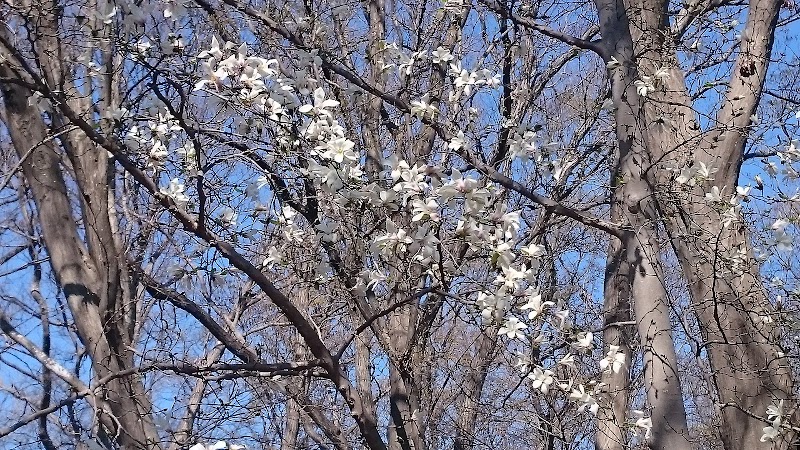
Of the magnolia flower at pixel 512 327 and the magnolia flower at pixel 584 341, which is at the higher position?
the magnolia flower at pixel 584 341

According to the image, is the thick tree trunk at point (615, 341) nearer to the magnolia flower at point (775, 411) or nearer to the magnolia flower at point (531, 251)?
the magnolia flower at point (775, 411)

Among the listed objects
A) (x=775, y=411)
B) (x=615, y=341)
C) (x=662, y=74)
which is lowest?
(x=775, y=411)

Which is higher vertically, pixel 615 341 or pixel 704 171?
pixel 615 341

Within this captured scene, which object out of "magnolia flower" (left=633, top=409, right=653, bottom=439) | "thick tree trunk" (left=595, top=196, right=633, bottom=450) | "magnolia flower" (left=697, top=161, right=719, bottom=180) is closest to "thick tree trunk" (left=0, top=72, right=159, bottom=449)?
"magnolia flower" (left=633, top=409, right=653, bottom=439)

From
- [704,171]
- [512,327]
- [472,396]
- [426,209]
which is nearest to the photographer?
[426,209]

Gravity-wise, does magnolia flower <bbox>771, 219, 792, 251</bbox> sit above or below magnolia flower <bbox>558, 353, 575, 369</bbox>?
above

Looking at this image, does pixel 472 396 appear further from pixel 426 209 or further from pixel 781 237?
pixel 426 209

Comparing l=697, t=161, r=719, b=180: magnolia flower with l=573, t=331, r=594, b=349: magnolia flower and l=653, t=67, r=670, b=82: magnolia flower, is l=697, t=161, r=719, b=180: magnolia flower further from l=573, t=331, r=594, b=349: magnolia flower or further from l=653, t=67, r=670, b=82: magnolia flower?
l=573, t=331, r=594, b=349: magnolia flower

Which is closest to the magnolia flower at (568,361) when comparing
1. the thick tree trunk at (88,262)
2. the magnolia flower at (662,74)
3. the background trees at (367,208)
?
the background trees at (367,208)

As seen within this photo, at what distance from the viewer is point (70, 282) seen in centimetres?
367

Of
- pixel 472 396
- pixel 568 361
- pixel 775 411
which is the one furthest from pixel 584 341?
pixel 472 396

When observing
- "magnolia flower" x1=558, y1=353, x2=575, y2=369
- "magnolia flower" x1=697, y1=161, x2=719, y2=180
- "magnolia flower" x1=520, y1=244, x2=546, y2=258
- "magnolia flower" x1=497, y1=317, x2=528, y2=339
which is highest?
"magnolia flower" x1=697, y1=161, x2=719, y2=180

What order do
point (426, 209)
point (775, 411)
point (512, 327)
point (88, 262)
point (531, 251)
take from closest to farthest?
point (426, 209) → point (531, 251) → point (512, 327) → point (775, 411) → point (88, 262)

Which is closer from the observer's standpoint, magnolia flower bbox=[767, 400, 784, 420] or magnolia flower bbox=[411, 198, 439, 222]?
magnolia flower bbox=[411, 198, 439, 222]
